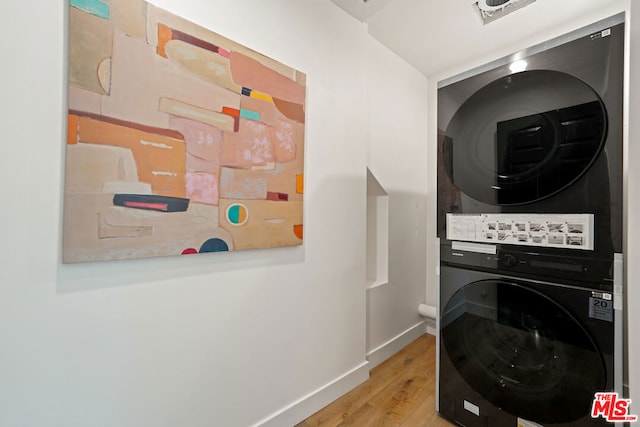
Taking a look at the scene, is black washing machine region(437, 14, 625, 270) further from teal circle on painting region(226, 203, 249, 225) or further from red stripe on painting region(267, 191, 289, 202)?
teal circle on painting region(226, 203, 249, 225)

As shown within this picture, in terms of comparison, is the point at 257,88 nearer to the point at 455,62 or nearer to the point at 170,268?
the point at 170,268

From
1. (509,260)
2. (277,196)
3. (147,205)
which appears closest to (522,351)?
(509,260)

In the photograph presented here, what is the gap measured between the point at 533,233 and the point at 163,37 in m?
1.69

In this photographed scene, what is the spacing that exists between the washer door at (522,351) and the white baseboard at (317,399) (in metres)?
0.68

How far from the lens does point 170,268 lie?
1109 millimetres

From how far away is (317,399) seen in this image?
63.0 inches

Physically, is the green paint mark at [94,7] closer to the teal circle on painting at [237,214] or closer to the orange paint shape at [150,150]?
the orange paint shape at [150,150]

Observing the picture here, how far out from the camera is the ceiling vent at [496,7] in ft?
5.80

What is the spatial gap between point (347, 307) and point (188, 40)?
163 cm

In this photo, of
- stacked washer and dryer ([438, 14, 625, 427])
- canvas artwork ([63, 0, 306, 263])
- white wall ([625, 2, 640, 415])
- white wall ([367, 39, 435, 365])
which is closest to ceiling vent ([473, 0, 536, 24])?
white wall ([367, 39, 435, 365])

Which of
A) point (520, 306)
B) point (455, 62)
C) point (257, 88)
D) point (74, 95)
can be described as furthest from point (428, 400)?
point (455, 62)

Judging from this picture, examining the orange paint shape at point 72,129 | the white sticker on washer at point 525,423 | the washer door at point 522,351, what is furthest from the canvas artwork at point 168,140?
the white sticker on washer at point 525,423

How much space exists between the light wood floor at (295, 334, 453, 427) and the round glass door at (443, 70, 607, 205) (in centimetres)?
126

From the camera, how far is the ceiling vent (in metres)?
1.77
